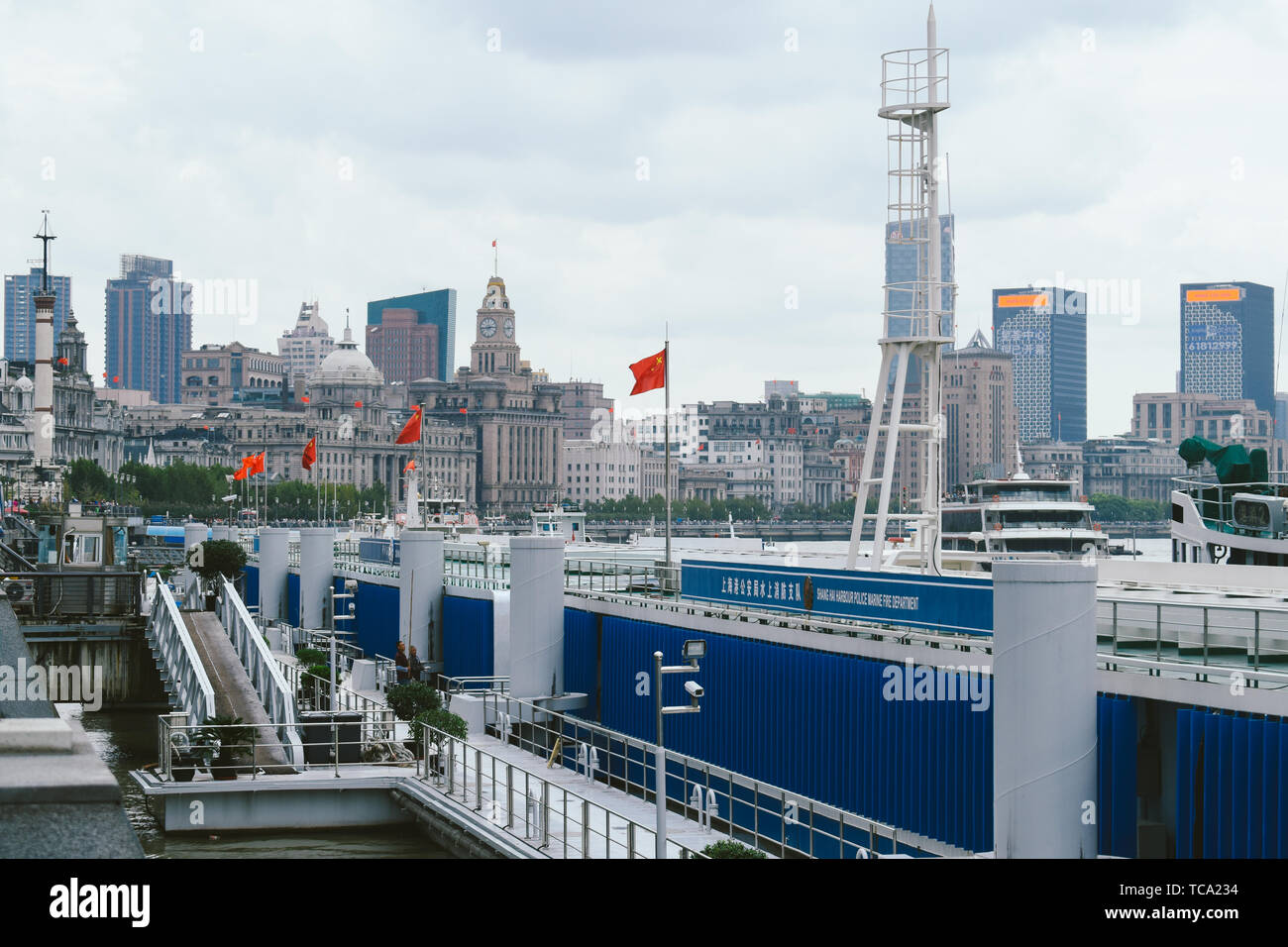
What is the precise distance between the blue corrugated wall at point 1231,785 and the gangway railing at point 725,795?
327 cm

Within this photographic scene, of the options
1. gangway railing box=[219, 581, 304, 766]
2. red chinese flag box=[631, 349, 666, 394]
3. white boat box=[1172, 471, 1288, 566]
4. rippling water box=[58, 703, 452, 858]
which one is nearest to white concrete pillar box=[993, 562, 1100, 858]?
rippling water box=[58, 703, 452, 858]

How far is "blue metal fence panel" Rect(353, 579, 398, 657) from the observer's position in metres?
39.9

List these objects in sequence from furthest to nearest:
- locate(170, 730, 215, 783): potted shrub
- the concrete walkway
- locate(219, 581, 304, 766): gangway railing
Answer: the concrete walkway < locate(219, 581, 304, 766): gangway railing < locate(170, 730, 215, 783): potted shrub

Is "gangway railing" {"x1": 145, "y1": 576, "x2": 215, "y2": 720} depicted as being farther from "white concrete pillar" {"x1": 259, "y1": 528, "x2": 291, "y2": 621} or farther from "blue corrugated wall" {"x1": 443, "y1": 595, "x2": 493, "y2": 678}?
"white concrete pillar" {"x1": 259, "y1": 528, "x2": 291, "y2": 621}

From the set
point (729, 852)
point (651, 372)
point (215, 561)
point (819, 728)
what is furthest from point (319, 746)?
point (215, 561)

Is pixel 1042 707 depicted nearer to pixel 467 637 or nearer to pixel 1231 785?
pixel 1231 785

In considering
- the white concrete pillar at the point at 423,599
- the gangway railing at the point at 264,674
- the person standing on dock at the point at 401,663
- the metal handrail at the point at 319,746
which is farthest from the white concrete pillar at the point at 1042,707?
the white concrete pillar at the point at 423,599

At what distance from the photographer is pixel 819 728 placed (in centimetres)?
1978

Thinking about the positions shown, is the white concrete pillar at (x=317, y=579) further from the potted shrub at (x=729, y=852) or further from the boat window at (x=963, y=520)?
the potted shrub at (x=729, y=852)

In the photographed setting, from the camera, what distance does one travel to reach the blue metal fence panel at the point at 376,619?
39938mm

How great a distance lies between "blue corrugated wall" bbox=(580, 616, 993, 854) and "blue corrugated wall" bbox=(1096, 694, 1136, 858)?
198cm
